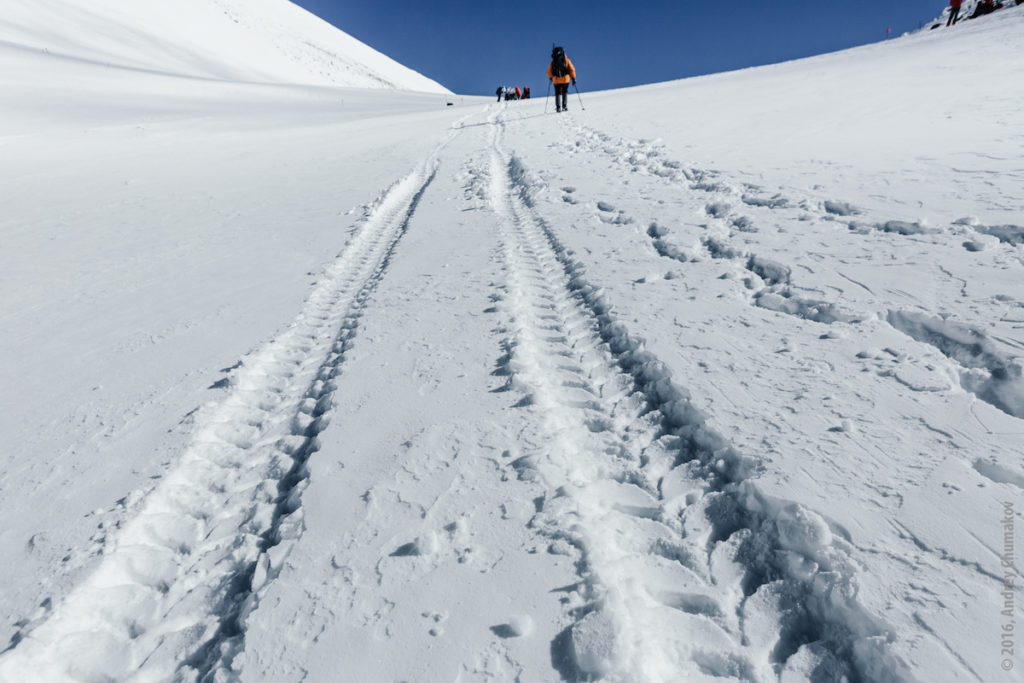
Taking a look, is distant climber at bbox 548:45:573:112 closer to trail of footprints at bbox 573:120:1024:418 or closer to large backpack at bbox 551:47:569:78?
large backpack at bbox 551:47:569:78

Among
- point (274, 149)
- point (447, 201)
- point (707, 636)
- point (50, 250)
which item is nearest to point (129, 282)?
point (50, 250)

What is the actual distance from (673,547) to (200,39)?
5682 cm

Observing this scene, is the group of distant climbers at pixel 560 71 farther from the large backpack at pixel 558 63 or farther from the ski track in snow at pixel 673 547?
the ski track in snow at pixel 673 547

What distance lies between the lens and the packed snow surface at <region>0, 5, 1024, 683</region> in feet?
5.90

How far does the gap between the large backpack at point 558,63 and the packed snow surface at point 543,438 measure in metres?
11.2

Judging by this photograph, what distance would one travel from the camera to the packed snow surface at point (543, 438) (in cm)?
180

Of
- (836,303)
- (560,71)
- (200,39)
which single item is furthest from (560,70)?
(200,39)

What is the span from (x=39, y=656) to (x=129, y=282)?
14.4 feet

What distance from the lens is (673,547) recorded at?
205cm

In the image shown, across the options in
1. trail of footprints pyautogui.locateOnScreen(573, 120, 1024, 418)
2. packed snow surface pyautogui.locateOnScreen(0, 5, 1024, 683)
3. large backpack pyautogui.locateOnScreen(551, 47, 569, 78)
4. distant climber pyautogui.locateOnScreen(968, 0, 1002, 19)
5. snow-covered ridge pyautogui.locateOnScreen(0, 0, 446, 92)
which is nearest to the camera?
packed snow surface pyautogui.locateOnScreen(0, 5, 1024, 683)

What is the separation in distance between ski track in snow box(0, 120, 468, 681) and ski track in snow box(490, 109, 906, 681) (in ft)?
3.63

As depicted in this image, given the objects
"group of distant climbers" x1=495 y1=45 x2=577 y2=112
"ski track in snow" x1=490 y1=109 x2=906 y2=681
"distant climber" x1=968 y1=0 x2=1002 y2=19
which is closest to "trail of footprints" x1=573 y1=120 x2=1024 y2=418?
"ski track in snow" x1=490 y1=109 x2=906 y2=681

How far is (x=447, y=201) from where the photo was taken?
7.47 m

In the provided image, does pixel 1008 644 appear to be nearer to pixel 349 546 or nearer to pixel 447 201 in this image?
pixel 349 546
